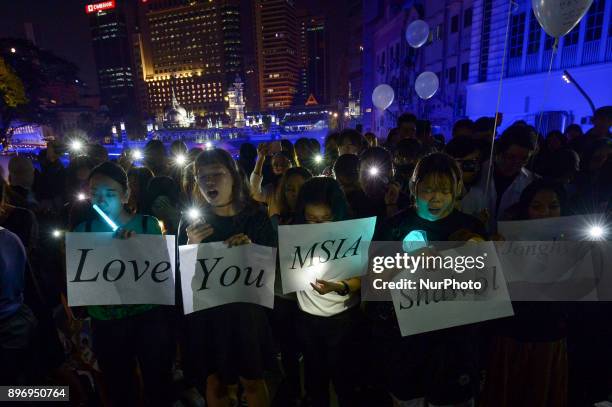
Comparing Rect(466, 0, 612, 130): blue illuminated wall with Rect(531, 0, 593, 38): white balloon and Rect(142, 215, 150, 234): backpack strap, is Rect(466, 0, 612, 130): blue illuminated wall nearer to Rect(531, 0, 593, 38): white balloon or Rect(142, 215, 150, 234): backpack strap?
Rect(531, 0, 593, 38): white balloon

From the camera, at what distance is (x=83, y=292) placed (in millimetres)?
2275

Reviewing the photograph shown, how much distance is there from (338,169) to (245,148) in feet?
10.9

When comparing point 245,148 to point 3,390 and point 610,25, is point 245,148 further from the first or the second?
point 610,25

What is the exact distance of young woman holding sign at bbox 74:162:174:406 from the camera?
237cm

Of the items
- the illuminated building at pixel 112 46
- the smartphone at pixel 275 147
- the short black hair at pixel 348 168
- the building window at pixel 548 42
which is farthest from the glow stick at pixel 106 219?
the illuminated building at pixel 112 46

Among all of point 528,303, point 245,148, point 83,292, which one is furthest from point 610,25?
point 83,292

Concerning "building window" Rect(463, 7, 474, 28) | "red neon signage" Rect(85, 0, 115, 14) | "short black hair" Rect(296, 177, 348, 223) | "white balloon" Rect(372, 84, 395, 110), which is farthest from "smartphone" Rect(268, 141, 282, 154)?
"red neon signage" Rect(85, 0, 115, 14)

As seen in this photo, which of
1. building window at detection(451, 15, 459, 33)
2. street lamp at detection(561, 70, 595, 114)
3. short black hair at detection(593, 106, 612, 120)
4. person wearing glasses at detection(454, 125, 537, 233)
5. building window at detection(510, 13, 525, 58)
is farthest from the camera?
building window at detection(451, 15, 459, 33)

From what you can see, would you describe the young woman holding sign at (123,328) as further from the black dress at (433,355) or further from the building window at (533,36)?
the building window at (533,36)

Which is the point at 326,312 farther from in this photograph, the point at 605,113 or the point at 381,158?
the point at 605,113

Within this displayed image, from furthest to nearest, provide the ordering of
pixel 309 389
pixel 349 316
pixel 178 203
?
pixel 178 203, pixel 309 389, pixel 349 316

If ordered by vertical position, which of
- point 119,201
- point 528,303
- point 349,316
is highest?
point 119,201

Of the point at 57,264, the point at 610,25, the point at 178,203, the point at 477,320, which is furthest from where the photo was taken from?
the point at 610,25

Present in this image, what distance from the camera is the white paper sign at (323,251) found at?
84.9 inches
